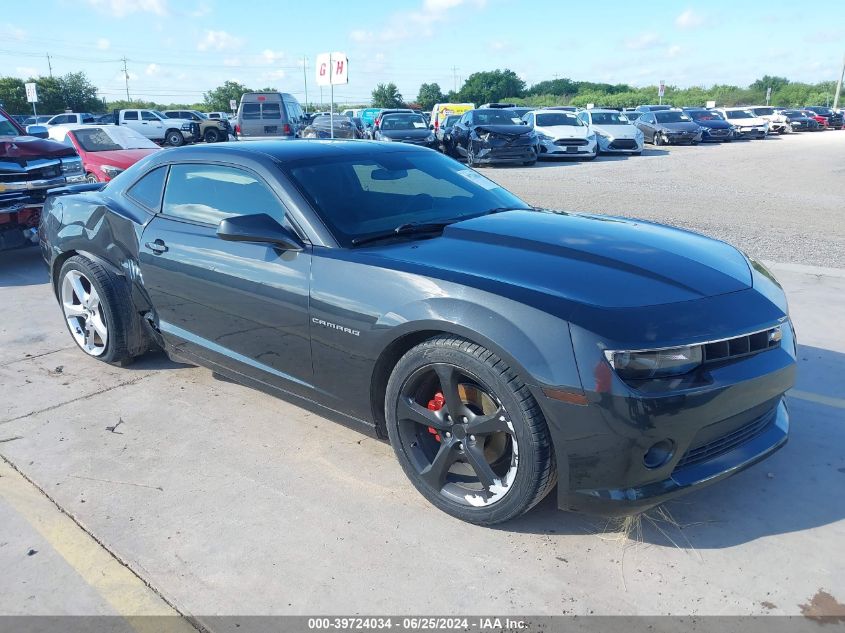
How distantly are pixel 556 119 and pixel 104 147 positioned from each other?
14.5m

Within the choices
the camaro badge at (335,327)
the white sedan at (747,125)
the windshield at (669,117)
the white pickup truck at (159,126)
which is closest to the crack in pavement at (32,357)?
the camaro badge at (335,327)

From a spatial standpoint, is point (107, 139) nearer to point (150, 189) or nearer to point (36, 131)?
point (36, 131)


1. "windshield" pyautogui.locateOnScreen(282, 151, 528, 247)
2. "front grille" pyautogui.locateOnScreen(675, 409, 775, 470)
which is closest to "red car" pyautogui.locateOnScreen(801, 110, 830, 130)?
"windshield" pyautogui.locateOnScreen(282, 151, 528, 247)

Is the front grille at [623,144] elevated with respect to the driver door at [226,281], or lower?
elevated

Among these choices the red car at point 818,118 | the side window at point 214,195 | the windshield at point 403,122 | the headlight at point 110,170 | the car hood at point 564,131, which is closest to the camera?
the side window at point 214,195

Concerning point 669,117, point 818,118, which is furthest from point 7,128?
point 818,118

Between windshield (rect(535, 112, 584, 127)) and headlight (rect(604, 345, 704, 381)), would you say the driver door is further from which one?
windshield (rect(535, 112, 584, 127))

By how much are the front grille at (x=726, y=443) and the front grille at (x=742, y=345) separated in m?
0.31

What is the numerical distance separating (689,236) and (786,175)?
15.6 metres

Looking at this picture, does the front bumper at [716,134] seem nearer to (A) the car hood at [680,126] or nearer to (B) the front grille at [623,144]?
(A) the car hood at [680,126]

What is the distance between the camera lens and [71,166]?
8.65m

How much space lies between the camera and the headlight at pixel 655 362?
2.41 metres

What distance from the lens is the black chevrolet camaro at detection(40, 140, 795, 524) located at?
247cm

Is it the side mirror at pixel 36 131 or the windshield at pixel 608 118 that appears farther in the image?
the windshield at pixel 608 118
